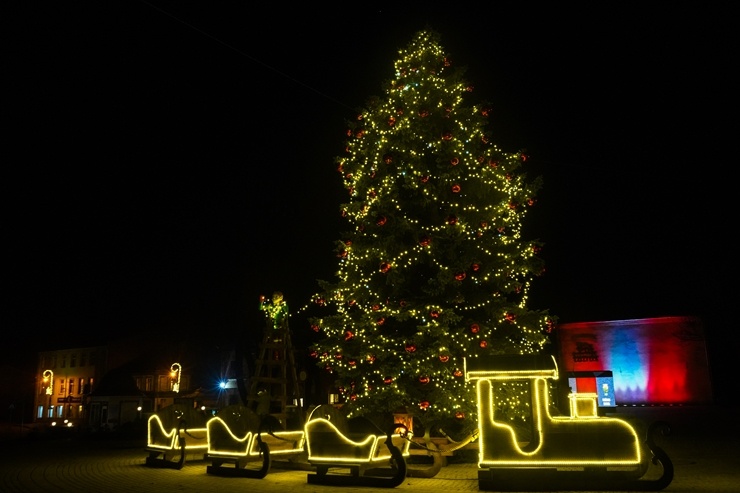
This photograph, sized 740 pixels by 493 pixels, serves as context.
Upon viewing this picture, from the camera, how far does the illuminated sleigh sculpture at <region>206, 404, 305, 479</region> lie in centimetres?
1245

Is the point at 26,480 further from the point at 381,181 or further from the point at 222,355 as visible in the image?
the point at 222,355

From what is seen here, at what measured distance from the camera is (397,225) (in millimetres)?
15289

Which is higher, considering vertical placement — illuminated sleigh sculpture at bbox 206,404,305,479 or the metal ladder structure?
the metal ladder structure

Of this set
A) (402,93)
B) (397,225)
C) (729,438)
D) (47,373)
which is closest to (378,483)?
(397,225)

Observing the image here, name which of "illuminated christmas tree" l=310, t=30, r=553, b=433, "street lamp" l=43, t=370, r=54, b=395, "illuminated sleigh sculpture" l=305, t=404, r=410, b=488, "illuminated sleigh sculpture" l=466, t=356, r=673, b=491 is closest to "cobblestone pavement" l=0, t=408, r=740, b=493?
"illuminated sleigh sculpture" l=305, t=404, r=410, b=488

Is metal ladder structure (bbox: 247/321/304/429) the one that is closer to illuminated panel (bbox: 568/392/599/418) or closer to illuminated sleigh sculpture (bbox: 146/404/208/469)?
illuminated sleigh sculpture (bbox: 146/404/208/469)

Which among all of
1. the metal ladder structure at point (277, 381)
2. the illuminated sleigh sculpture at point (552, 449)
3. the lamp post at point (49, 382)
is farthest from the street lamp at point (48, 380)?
the illuminated sleigh sculpture at point (552, 449)

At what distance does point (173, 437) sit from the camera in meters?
14.2

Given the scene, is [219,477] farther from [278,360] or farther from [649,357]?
[649,357]

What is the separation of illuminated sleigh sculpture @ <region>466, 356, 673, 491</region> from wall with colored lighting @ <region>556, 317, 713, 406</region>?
24.6 m

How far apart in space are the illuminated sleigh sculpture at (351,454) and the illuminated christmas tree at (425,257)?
8.02ft

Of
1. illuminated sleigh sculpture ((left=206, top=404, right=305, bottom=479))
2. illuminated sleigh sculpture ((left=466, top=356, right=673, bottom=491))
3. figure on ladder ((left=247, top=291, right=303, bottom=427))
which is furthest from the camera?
figure on ladder ((left=247, top=291, right=303, bottom=427))

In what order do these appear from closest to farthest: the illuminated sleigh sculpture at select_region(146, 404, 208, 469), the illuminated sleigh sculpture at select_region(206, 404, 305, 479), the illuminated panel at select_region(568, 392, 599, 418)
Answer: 1. the illuminated sleigh sculpture at select_region(206, 404, 305, 479)
2. the illuminated panel at select_region(568, 392, 599, 418)
3. the illuminated sleigh sculpture at select_region(146, 404, 208, 469)

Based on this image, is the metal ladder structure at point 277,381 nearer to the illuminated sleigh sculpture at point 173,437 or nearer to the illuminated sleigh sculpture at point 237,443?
the illuminated sleigh sculpture at point 173,437
